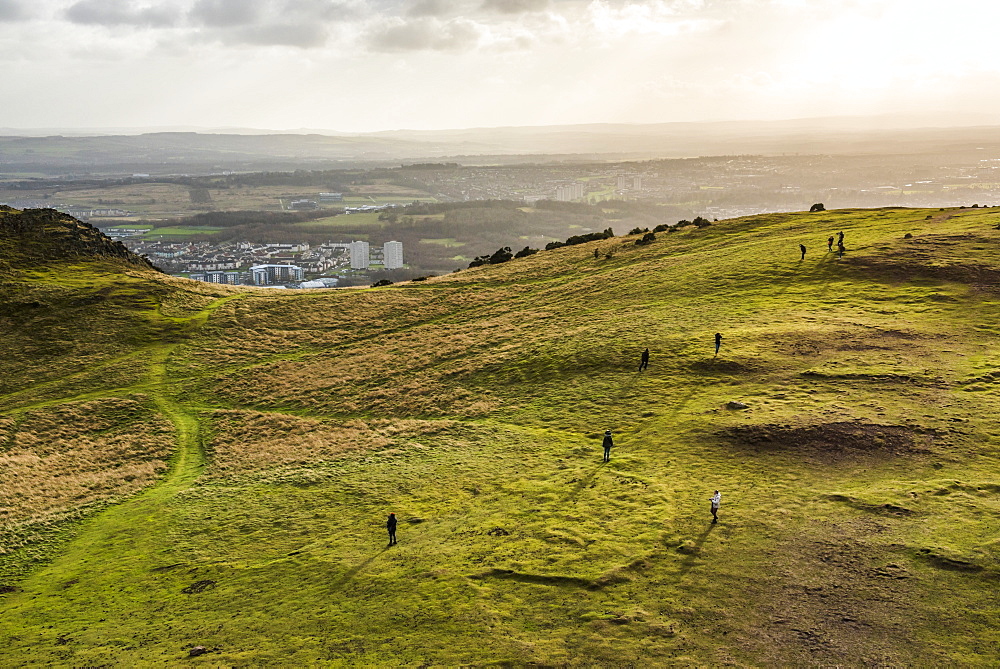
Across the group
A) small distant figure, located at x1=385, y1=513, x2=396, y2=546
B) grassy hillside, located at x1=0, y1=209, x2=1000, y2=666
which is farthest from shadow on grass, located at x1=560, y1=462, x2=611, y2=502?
small distant figure, located at x1=385, y1=513, x2=396, y2=546

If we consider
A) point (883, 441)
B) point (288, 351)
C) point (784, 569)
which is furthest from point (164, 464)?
point (883, 441)

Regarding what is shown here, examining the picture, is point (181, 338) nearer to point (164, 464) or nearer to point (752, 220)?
point (164, 464)

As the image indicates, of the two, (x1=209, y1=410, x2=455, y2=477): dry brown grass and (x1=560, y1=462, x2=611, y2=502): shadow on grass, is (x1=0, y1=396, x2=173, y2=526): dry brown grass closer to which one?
(x1=209, y1=410, x2=455, y2=477): dry brown grass

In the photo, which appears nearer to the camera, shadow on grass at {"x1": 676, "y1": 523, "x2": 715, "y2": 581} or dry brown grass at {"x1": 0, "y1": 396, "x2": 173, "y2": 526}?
shadow on grass at {"x1": 676, "y1": 523, "x2": 715, "y2": 581}

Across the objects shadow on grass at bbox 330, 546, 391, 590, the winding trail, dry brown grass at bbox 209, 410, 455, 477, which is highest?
shadow on grass at bbox 330, 546, 391, 590

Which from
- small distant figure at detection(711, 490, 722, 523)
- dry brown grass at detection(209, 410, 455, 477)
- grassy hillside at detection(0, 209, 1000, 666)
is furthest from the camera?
dry brown grass at detection(209, 410, 455, 477)

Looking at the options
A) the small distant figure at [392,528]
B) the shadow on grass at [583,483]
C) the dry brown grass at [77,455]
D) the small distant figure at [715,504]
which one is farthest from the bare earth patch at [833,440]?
the dry brown grass at [77,455]
